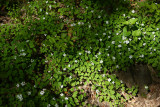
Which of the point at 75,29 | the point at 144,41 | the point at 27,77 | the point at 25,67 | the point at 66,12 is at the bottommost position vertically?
the point at 27,77

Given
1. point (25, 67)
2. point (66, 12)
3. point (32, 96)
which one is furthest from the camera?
point (66, 12)

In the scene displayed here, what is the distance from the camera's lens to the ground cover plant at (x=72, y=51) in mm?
2451

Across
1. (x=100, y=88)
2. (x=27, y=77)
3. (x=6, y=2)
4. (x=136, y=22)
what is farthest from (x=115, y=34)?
(x=6, y=2)

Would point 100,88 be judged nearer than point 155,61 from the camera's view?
Yes

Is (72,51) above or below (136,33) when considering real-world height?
below

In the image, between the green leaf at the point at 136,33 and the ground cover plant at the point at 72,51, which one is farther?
the green leaf at the point at 136,33

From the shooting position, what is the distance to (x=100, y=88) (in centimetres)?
264

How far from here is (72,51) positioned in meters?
2.89

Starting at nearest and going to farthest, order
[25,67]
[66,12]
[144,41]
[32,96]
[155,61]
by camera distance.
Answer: [32,96] < [25,67] < [155,61] < [144,41] < [66,12]

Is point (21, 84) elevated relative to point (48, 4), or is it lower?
lower

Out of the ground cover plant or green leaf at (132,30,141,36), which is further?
green leaf at (132,30,141,36)

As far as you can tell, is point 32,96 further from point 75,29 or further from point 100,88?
point 75,29

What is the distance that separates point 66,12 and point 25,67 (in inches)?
71.4

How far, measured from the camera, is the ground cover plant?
2.45 m
